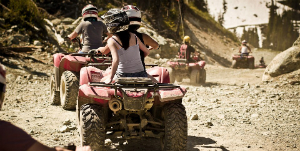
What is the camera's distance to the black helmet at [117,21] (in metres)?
4.56

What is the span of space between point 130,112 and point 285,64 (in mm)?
10535

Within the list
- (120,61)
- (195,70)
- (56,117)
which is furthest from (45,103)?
(195,70)

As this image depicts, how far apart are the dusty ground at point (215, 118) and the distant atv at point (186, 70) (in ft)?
7.28

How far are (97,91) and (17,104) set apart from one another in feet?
14.7

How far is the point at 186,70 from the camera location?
13.8 metres

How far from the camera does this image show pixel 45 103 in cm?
834

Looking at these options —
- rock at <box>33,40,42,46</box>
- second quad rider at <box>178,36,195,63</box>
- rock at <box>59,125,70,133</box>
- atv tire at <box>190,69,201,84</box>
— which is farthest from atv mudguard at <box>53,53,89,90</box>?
rock at <box>33,40,42,46</box>

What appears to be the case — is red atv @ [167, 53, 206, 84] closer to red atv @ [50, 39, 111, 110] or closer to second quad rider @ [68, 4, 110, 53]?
second quad rider @ [68, 4, 110, 53]

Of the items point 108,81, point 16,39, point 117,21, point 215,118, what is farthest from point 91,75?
point 16,39

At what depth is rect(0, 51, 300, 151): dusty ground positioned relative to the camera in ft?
17.9

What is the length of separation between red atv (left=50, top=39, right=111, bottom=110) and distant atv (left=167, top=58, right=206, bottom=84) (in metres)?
6.35

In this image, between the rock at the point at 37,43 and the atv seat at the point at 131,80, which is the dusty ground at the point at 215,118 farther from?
the rock at the point at 37,43

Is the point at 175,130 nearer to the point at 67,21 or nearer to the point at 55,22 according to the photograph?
the point at 55,22

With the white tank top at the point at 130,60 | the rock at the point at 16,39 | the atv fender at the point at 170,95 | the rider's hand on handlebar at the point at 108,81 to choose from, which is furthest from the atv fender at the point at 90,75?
the rock at the point at 16,39
